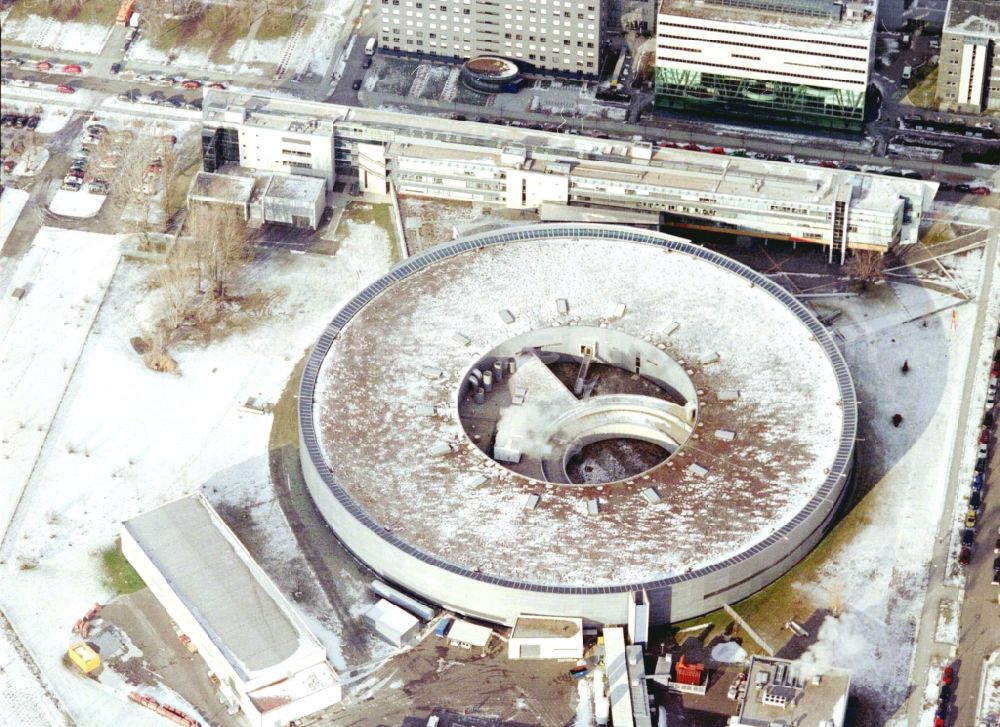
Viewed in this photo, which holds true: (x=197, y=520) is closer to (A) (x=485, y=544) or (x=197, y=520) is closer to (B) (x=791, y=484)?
(A) (x=485, y=544)

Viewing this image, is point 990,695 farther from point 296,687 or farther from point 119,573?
point 119,573

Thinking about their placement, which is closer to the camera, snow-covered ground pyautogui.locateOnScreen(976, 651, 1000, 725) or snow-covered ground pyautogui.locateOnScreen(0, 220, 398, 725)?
snow-covered ground pyautogui.locateOnScreen(976, 651, 1000, 725)

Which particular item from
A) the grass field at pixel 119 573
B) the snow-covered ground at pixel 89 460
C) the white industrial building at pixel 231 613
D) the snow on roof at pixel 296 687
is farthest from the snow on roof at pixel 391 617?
the grass field at pixel 119 573

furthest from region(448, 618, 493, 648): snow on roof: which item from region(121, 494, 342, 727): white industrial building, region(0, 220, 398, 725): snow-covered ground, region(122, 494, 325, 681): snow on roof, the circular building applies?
region(122, 494, 325, 681): snow on roof

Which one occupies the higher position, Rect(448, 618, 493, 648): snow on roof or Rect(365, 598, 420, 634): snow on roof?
Rect(365, 598, 420, 634): snow on roof

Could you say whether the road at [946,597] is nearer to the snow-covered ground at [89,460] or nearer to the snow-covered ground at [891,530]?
the snow-covered ground at [891,530]

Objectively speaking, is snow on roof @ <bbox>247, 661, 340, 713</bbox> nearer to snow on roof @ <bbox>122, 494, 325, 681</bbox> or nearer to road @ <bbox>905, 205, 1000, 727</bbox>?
snow on roof @ <bbox>122, 494, 325, 681</bbox>

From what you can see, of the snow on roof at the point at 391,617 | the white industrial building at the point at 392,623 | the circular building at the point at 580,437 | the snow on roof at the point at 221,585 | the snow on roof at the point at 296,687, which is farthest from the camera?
the circular building at the point at 580,437
